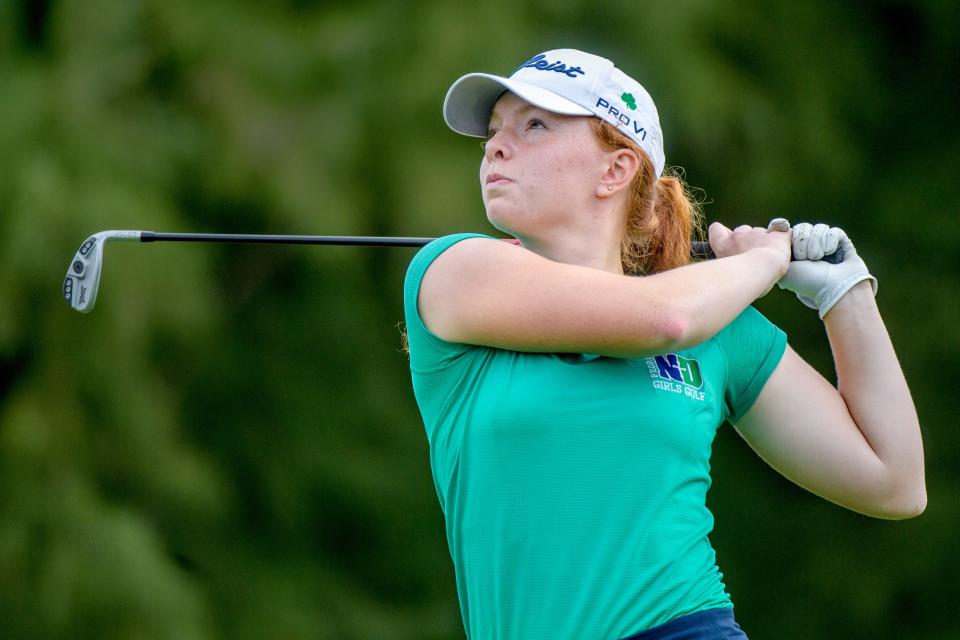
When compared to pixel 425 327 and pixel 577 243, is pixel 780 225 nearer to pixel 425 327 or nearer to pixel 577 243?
pixel 577 243

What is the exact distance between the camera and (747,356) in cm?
→ 217

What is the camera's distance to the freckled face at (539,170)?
2.05 meters

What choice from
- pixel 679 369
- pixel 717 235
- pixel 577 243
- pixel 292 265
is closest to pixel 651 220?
pixel 717 235

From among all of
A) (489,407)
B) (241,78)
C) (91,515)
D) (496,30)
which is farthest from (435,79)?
(489,407)

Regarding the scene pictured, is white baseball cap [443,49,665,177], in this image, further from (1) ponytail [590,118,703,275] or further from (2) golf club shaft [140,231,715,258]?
(2) golf club shaft [140,231,715,258]

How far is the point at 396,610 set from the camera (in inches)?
209

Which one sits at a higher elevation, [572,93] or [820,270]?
[572,93]

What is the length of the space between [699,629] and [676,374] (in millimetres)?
328

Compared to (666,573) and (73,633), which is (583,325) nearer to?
(666,573)

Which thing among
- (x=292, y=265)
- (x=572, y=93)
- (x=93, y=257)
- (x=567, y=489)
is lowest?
(x=292, y=265)

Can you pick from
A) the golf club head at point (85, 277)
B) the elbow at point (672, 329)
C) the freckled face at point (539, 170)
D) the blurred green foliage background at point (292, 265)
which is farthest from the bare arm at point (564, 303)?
the blurred green foliage background at point (292, 265)

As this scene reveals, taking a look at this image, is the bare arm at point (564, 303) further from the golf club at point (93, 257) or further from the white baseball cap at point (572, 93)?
the golf club at point (93, 257)

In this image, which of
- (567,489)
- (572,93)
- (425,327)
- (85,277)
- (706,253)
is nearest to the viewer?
(567,489)

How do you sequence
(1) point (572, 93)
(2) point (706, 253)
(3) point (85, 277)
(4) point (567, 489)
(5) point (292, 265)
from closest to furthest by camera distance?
→ 1. (4) point (567, 489)
2. (1) point (572, 93)
3. (2) point (706, 253)
4. (3) point (85, 277)
5. (5) point (292, 265)
